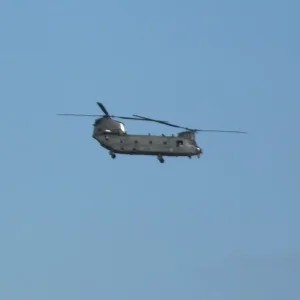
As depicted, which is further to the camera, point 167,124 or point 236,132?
point 167,124

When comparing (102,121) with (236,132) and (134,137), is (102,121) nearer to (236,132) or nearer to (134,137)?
(134,137)

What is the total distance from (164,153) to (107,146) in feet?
19.6

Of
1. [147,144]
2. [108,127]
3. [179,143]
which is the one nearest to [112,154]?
[108,127]

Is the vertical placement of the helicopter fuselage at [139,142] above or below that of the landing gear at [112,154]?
above

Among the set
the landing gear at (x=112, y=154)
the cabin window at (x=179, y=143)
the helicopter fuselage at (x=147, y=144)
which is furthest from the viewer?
the cabin window at (x=179, y=143)

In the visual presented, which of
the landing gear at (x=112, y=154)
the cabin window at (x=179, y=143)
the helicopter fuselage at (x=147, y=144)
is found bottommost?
the landing gear at (x=112, y=154)

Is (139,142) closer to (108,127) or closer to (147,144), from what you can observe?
(147,144)

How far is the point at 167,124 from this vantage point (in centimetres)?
9288

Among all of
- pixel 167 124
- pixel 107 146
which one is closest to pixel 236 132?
pixel 167 124

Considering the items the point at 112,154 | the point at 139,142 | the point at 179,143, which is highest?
the point at 179,143

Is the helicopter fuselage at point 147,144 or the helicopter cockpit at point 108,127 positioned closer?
the helicopter fuselage at point 147,144

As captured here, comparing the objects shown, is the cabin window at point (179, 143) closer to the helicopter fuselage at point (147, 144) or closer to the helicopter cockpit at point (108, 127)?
the helicopter fuselage at point (147, 144)

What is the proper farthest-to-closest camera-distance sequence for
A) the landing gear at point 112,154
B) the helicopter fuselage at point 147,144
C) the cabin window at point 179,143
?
1. the cabin window at point 179,143
2. the landing gear at point 112,154
3. the helicopter fuselage at point 147,144

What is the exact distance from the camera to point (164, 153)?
96.4 metres
